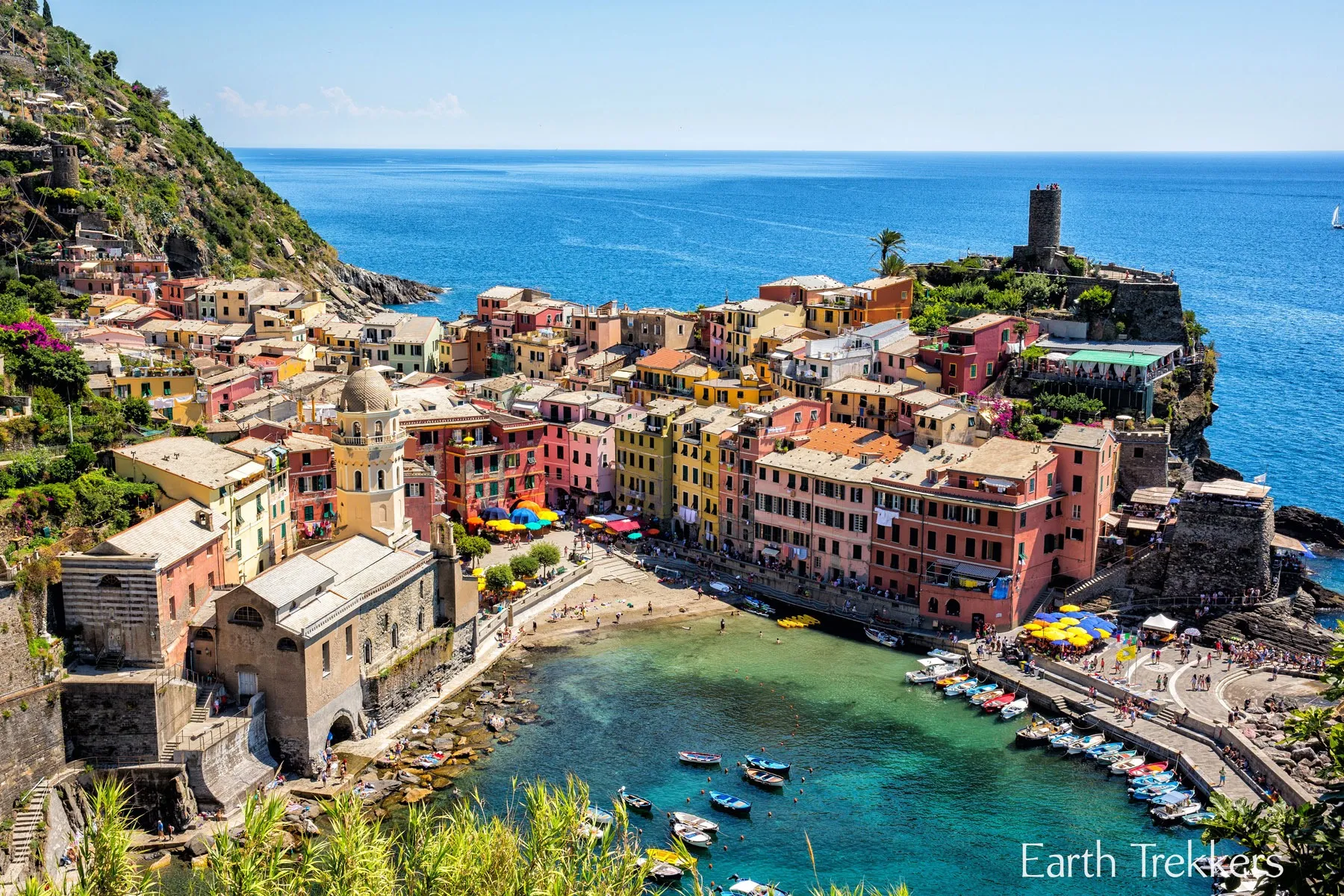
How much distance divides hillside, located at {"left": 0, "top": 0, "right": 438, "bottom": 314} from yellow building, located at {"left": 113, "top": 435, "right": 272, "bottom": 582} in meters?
55.2

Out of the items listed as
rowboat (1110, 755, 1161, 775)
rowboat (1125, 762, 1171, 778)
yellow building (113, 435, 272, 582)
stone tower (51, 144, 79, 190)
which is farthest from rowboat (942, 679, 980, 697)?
stone tower (51, 144, 79, 190)

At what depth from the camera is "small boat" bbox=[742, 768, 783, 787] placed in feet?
171

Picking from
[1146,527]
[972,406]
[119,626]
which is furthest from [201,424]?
[1146,527]

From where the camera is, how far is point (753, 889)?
44562mm

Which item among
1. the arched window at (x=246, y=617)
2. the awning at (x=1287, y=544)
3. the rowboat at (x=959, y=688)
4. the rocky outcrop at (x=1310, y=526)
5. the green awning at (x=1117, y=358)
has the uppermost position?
the green awning at (x=1117, y=358)

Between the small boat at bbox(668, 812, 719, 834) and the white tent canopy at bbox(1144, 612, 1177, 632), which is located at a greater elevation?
the white tent canopy at bbox(1144, 612, 1177, 632)

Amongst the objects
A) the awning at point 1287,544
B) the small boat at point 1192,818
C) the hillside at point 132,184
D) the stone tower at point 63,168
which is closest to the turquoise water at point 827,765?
the small boat at point 1192,818

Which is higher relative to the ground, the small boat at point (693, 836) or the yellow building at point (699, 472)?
the yellow building at point (699, 472)

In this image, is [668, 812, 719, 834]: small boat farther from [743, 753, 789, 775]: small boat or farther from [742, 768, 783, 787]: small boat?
[743, 753, 789, 775]: small boat

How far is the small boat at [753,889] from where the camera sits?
44.3 metres

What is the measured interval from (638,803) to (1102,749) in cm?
1902

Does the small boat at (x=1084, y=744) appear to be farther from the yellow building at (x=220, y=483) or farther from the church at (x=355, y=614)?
the yellow building at (x=220, y=483)

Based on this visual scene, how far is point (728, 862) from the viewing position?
47094 millimetres

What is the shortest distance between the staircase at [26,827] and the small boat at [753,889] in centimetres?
2223
